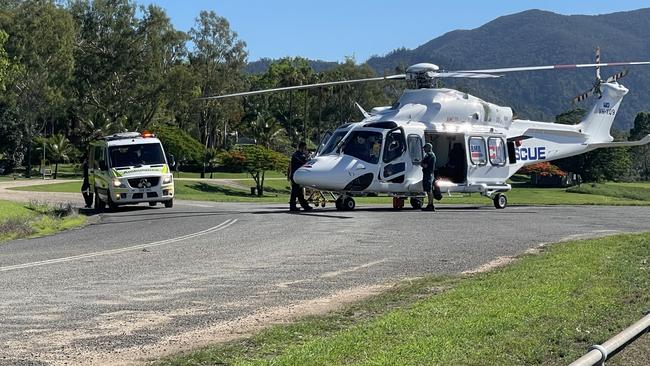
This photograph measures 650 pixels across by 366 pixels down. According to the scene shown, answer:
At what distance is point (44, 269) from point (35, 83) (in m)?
61.4

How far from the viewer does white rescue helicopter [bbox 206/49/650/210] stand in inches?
903

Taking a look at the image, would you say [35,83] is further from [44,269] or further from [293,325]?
[293,325]

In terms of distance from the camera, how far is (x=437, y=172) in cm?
2597

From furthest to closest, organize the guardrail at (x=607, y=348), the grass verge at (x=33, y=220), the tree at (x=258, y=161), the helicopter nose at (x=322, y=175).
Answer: the tree at (x=258, y=161) < the helicopter nose at (x=322, y=175) < the grass verge at (x=33, y=220) < the guardrail at (x=607, y=348)

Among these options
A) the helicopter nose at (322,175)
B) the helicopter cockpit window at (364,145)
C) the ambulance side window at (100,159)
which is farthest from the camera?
the ambulance side window at (100,159)

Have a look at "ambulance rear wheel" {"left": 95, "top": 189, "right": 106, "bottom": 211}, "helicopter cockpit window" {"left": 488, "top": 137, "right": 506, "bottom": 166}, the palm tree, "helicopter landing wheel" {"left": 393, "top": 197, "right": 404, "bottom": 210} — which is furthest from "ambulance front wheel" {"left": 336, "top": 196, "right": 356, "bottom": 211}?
the palm tree

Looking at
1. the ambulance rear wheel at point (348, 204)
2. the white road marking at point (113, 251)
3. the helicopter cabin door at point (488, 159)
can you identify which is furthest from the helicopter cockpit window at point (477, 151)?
the white road marking at point (113, 251)

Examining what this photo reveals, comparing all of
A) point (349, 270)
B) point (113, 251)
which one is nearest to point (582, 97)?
point (349, 270)

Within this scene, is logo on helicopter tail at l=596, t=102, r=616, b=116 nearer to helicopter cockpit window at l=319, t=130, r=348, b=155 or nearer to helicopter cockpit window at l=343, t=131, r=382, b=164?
helicopter cockpit window at l=343, t=131, r=382, b=164

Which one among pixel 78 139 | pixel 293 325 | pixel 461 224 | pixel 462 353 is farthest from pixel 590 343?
pixel 78 139

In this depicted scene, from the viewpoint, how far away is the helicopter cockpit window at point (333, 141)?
915 inches

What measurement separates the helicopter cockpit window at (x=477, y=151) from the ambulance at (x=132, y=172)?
9.48 m

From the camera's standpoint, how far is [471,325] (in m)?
7.71

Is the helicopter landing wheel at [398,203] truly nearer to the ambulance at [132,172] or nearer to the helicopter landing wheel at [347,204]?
the helicopter landing wheel at [347,204]
